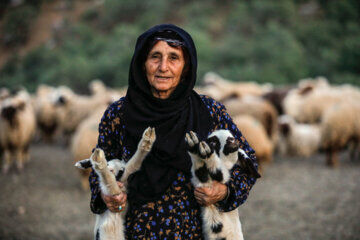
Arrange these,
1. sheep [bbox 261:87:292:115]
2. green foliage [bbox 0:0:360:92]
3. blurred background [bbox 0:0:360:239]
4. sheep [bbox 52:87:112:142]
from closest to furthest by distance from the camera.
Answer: blurred background [bbox 0:0:360:239] → sheep [bbox 52:87:112:142] → sheep [bbox 261:87:292:115] → green foliage [bbox 0:0:360:92]

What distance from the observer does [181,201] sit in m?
1.82

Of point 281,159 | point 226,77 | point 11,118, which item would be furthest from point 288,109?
point 226,77

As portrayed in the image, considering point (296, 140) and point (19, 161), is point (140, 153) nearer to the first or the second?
point (19, 161)

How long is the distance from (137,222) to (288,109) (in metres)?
10.5

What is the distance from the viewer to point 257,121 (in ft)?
27.1

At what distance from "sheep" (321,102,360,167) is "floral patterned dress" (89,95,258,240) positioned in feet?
21.4

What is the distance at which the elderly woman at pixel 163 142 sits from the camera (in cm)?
178

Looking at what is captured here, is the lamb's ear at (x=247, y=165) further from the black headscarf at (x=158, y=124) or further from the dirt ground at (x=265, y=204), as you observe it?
the dirt ground at (x=265, y=204)

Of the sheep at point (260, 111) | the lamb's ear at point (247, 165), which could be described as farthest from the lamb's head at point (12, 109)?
the lamb's ear at point (247, 165)

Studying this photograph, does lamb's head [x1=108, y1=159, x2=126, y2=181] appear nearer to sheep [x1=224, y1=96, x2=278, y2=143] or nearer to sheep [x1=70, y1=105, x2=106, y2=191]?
sheep [x1=70, y1=105, x2=106, y2=191]

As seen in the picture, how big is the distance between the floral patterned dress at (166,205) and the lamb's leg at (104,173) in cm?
13

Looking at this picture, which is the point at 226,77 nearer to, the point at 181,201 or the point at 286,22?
the point at 286,22

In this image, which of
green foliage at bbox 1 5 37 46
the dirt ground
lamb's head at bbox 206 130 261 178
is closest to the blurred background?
the dirt ground

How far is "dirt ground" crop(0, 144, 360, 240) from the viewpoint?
195 inches
